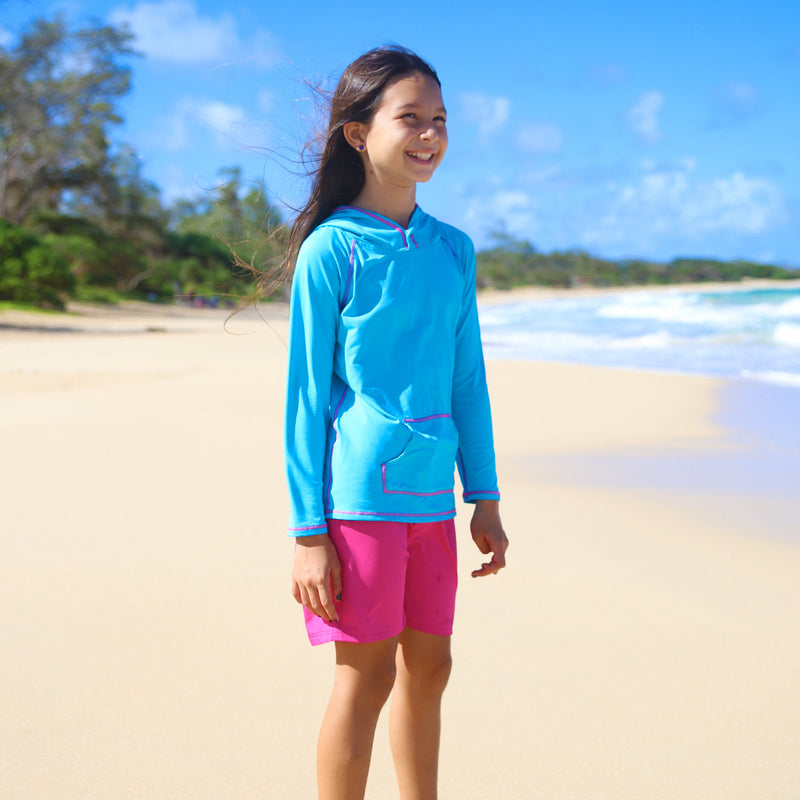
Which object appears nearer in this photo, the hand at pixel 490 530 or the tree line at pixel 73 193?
the hand at pixel 490 530

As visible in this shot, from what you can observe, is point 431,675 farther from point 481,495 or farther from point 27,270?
point 27,270

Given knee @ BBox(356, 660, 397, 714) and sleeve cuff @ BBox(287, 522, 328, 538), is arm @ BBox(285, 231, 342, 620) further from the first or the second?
knee @ BBox(356, 660, 397, 714)

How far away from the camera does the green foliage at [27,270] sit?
22656 millimetres

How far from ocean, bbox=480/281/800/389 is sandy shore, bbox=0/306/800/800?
273 inches

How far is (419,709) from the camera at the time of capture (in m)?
1.82

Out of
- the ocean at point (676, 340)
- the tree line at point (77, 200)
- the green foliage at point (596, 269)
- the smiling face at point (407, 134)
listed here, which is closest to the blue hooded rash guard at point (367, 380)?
the smiling face at point (407, 134)

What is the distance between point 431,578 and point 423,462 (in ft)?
0.83

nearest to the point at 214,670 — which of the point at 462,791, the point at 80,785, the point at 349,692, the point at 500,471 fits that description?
the point at 80,785

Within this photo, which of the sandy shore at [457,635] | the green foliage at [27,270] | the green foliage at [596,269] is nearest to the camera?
the sandy shore at [457,635]

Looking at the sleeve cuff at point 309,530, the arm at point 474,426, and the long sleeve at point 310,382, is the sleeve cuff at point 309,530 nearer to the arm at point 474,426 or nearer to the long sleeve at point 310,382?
the long sleeve at point 310,382

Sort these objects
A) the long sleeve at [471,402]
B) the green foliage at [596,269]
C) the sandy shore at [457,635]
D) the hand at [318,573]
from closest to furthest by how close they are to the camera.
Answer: the hand at [318,573] < the long sleeve at [471,402] < the sandy shore at [457,635] < the green foliage at [596,269]

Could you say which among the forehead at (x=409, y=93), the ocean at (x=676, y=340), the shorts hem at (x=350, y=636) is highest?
the forehead at (x=409, y=93)

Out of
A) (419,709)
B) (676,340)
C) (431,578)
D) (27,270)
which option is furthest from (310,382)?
(27,270)

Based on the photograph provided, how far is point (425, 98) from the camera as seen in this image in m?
1.78
